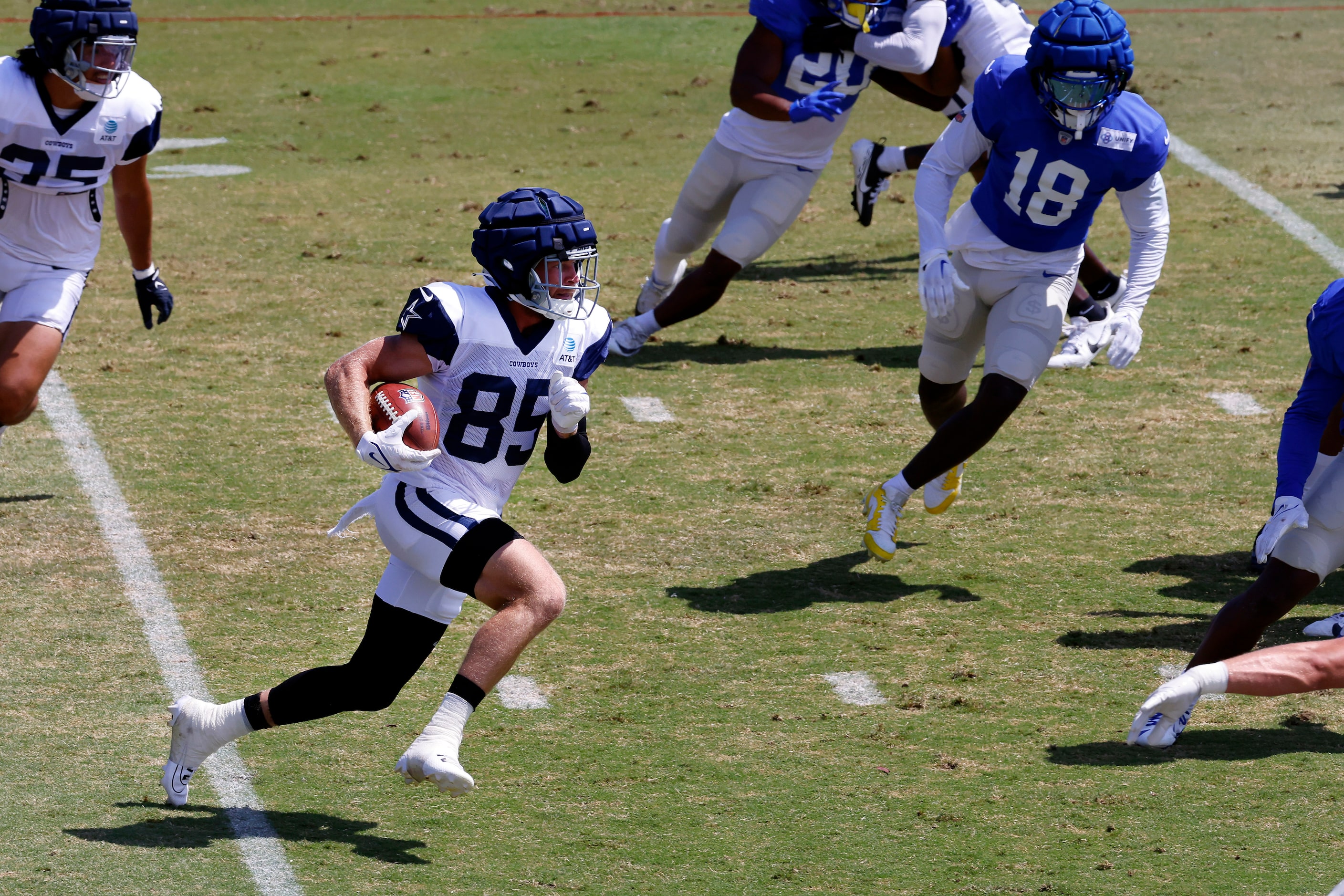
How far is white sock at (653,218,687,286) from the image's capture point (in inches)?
349

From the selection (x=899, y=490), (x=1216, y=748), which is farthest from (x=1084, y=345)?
(x=1216, y=748)

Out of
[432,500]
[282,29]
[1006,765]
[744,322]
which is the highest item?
[432,500]

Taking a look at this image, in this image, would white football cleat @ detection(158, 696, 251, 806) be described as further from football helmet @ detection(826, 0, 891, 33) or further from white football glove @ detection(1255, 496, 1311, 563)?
football helmet @ detection(826, 0, 891, 33)

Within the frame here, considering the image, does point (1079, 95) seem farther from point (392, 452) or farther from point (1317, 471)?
point (392, 452)

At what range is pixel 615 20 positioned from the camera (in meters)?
17.6

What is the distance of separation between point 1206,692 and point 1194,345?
17.2ft

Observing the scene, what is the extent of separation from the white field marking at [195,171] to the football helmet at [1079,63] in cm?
793

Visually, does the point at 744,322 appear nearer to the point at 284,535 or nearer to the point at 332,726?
the point at 284,535

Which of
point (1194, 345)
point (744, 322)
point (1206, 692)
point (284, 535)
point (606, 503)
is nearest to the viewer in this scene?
point (1206, 692)

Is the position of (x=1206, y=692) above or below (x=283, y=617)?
above

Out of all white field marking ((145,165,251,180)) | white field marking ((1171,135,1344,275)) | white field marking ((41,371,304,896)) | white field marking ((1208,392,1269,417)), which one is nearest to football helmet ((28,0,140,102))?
white field marking ((41,371,304,896))

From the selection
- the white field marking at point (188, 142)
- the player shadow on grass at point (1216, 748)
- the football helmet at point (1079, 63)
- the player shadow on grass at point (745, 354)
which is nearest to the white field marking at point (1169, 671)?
the player shadow on grass at point (1216, 748)

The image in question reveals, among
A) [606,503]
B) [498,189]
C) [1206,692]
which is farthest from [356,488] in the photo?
[498,189]

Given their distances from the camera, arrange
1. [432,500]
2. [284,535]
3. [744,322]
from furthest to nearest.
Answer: [744,322] < [284,535] < [432,500]
